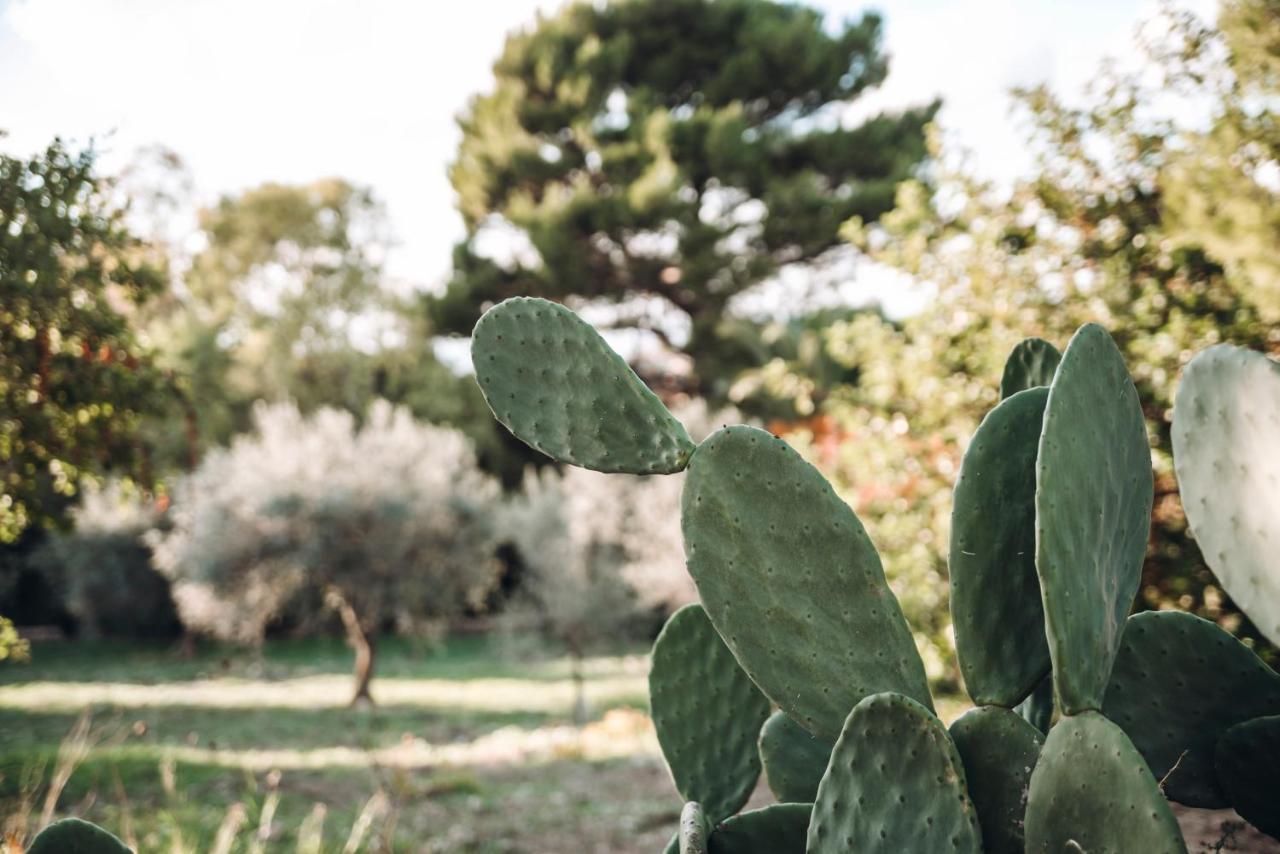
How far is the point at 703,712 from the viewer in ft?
5.63

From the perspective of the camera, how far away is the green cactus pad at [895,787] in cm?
113

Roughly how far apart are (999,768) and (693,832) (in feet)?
1.33

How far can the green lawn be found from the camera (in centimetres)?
527

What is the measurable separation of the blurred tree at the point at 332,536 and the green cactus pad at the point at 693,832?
10.8 metres

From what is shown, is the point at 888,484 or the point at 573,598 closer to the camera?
the point at 888,484

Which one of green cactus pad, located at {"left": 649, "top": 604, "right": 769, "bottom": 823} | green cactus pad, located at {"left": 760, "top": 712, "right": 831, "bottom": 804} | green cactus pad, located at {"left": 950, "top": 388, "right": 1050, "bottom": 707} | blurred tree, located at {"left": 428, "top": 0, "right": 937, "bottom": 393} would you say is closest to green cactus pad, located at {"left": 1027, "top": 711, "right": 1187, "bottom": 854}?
green cactus pad, located at {"left": 950, "top": 388, "right": 1050, "bottom": 707}

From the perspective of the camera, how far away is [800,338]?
655 inches

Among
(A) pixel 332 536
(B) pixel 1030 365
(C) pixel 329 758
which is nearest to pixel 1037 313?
(B) pixel 1030 365

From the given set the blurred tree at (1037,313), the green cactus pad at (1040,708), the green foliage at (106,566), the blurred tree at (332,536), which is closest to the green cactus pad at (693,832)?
the green cactus pad at (1040,708)

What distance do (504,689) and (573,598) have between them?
9.43 feet

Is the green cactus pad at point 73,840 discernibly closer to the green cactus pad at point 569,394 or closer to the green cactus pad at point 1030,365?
the green cactus pad at point 569,394

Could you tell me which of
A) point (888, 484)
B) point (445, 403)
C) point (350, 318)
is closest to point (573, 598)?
point (888, 484)

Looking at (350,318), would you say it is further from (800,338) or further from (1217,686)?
(1217,686)

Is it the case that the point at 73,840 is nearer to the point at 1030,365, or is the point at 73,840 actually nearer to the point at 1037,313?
the point at 1030,365
